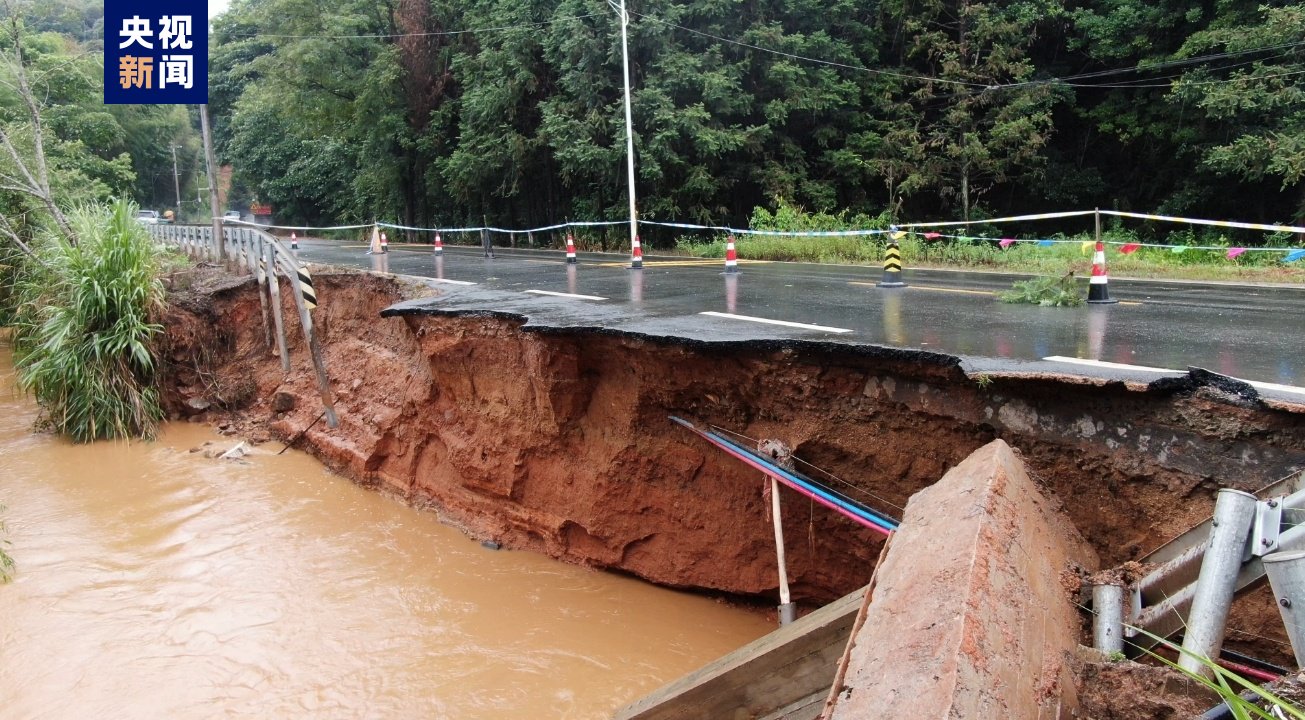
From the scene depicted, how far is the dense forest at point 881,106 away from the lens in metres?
20.5

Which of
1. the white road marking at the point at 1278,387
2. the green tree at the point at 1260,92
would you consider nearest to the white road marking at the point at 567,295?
the white road marking at the point at 1278,387

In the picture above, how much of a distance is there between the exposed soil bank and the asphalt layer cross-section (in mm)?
236

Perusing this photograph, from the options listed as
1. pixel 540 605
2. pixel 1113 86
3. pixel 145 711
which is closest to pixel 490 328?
pixel 540 605

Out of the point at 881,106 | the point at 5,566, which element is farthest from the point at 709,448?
the point at 881,106

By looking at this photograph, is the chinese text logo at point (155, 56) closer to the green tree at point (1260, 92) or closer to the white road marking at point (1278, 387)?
the white road marking at point (1278, 387)

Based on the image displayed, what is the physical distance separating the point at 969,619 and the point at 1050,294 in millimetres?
7571

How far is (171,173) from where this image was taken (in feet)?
208

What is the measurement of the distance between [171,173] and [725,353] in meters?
71.0

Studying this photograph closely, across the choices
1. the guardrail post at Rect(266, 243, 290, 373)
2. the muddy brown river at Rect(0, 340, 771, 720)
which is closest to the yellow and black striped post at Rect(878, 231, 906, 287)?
the muddy brown river at Rect(0, 340, 771, 720)

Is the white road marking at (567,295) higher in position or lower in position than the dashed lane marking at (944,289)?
higher

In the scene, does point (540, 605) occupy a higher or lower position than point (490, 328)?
lower

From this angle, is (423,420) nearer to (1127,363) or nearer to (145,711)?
(145,711)

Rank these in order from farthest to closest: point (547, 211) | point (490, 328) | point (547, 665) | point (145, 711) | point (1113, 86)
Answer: point (547, 211) → point (1113, 86) → point (490, 328) → point (547, 665) → point (145, 711)

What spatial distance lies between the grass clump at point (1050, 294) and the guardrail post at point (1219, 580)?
6.88m
